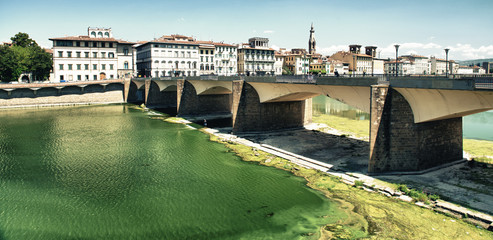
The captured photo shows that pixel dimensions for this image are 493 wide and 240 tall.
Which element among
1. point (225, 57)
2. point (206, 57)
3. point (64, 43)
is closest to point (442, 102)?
point (206, 57)

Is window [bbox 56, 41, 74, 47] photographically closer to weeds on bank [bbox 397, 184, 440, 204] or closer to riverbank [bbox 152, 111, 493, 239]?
riverbank [bbox 152, 111, 493, 239]

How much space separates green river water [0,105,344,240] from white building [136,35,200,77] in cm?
5592

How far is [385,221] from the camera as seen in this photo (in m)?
16.7

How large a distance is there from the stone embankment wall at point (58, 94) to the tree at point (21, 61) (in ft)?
25.4

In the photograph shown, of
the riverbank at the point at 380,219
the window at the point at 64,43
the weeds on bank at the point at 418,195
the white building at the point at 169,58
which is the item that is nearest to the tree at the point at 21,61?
the window at the point at 64,43

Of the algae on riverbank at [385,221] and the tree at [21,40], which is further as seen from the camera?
the tree at [21,40]

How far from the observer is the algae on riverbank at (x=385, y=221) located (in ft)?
50.5

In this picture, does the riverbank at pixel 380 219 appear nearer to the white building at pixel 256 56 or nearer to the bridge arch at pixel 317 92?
the bridge arch at pixel 317 92

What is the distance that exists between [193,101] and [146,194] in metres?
35.6

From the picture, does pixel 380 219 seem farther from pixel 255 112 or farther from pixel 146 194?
pixel 255 112

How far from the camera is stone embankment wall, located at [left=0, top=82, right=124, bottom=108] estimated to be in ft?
216

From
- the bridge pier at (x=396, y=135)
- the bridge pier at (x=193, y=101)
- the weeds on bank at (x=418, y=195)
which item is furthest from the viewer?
the bridge pier at (x=193, y=101)

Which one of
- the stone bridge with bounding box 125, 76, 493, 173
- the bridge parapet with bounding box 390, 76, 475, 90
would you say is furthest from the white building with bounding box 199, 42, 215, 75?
the bridge parapet with bounding box 390, 76, 475, 90

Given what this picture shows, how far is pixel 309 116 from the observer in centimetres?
4350
